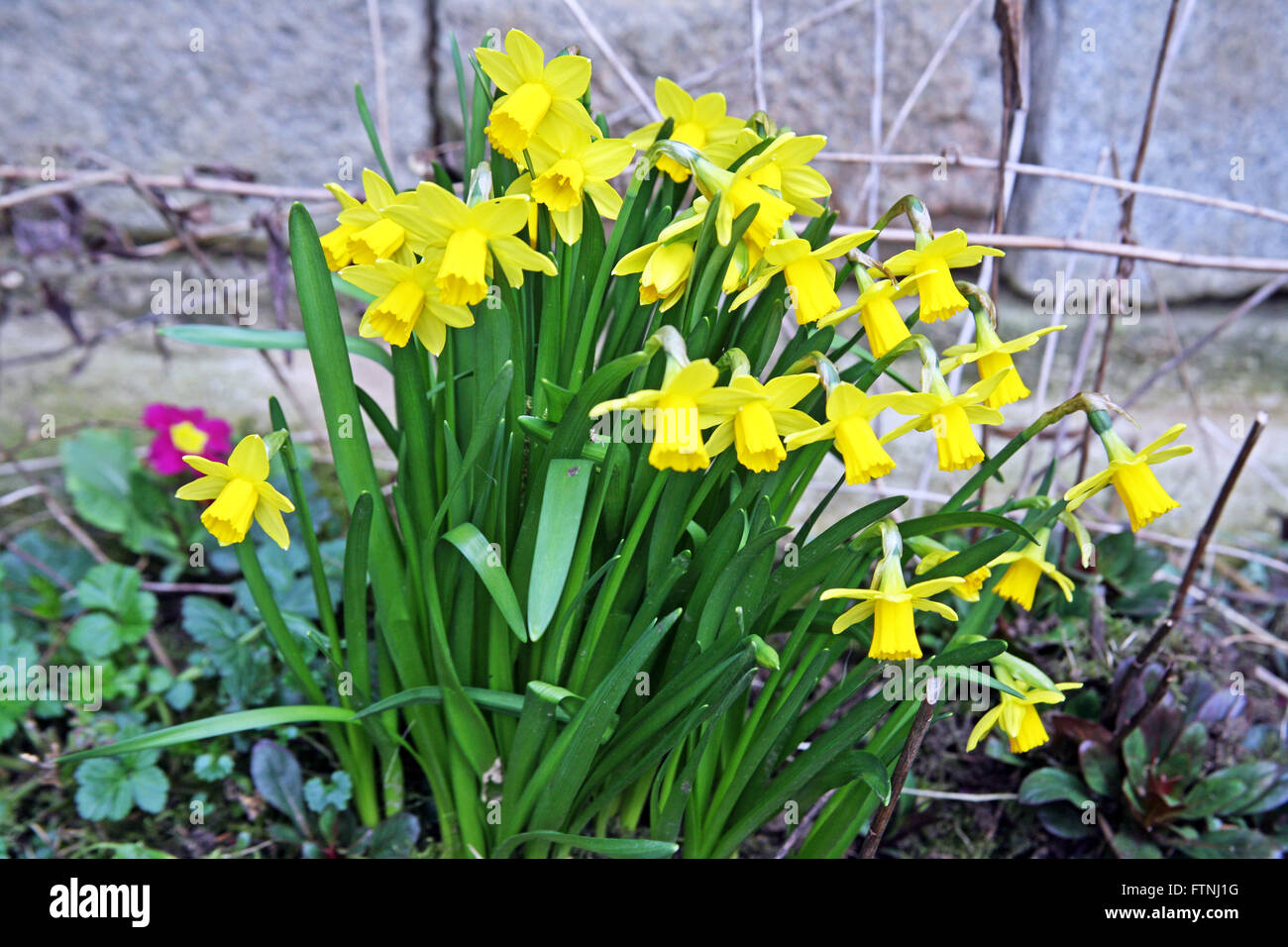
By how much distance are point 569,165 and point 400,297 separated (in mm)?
203

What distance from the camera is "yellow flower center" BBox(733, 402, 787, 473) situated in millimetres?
812

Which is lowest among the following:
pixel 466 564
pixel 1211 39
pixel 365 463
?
pixel 466 564

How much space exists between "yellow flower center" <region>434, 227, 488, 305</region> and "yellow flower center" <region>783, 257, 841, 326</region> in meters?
0.29

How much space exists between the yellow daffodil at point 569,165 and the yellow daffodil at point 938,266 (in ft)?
0.96

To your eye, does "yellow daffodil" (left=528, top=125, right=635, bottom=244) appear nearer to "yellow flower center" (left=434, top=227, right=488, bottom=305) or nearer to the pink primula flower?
"yellow flower center" (left=434, top=227, right=488, bottom=305)

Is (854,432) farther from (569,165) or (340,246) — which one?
(340,246)

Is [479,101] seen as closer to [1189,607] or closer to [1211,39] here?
[1189,607]

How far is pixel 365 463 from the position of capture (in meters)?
1.06
